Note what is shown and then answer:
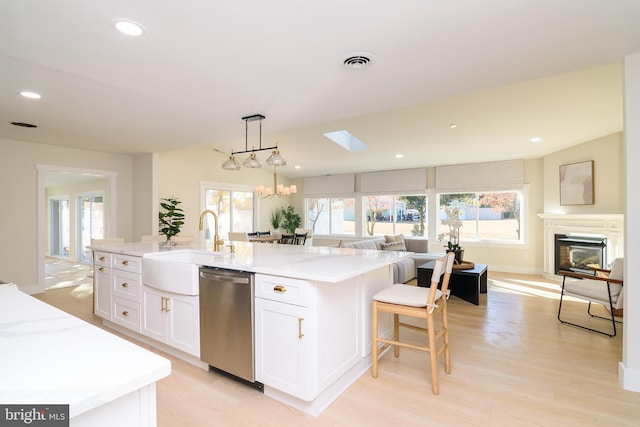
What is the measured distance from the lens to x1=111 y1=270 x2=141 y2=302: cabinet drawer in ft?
9.62

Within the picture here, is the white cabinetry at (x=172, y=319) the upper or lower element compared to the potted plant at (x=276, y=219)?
lower

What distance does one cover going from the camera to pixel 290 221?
9703 mm

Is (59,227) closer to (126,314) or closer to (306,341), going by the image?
(126,314)

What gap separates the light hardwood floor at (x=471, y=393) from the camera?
6.31 feet

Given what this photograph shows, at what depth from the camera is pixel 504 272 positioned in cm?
677

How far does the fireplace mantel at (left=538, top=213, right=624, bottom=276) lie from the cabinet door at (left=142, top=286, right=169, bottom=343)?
21.2 feet

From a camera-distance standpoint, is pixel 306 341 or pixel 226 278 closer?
pixel 306 341

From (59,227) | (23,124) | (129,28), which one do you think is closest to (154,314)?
(129,28)

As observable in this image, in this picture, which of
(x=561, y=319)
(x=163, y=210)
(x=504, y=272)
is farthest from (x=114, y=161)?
(x=504, y=272)

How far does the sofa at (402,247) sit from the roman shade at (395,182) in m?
1.58

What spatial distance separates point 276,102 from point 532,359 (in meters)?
3.34

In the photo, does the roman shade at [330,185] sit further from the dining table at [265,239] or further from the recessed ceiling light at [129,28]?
the recessed ceiling light at [129,28]

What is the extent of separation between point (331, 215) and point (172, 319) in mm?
7242

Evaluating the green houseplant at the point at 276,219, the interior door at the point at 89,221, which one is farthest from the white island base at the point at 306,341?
the interior door at the point at 89,221
